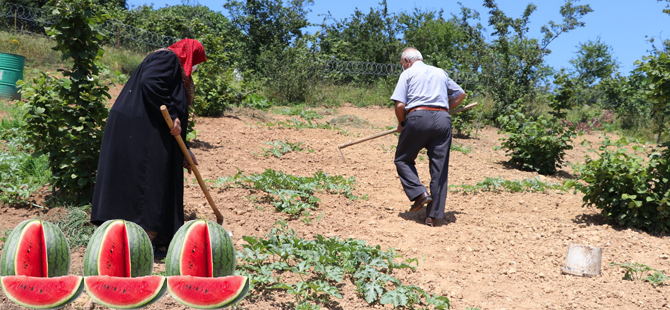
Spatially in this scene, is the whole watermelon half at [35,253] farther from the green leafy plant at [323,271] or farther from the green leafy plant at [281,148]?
the green leafy plant at [281,148]

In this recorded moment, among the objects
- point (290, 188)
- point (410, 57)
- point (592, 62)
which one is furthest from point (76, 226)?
point (592, 62)

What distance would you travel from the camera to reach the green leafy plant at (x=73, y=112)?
12.4ft

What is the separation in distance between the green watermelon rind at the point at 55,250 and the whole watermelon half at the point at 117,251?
0.04 meters

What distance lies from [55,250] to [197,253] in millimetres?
202

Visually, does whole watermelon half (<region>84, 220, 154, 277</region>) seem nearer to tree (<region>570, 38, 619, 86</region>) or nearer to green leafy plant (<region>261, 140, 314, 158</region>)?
green leafy plant (<region>261, 140, 314, 158</region>)

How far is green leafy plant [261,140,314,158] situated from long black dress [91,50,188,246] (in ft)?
13.1

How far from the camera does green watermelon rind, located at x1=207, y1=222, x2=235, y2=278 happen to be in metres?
0.67

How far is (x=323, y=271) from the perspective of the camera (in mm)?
3020

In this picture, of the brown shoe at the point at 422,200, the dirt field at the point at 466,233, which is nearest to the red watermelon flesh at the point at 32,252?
the dirt field at the point at 466,233

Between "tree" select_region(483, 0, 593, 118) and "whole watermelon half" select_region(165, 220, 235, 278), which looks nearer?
"whole watermelon half" select_region(165, 220, 235, 278)

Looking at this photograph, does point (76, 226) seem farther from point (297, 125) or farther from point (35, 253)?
point (297, 125)

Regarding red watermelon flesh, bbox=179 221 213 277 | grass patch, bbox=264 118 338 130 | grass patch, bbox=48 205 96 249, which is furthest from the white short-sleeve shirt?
grass patch, bbox=264 118 338 130

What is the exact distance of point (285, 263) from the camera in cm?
323

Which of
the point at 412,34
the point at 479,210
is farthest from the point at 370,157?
the point at 412,34
